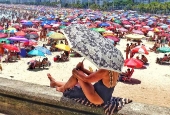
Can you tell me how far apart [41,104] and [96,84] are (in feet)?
2.63

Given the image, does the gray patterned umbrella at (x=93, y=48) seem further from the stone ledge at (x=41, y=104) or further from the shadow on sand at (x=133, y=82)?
the shadow on sand at (x=133, y=82)

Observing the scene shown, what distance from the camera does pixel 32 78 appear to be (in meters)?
12.0

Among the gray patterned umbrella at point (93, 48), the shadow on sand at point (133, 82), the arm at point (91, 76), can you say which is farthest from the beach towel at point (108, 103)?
the shadow on sand at point (133, 82)

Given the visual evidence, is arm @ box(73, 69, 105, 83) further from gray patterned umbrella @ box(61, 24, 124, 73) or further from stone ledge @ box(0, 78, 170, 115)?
stone ledge @ box(0, 78, 170, 115)

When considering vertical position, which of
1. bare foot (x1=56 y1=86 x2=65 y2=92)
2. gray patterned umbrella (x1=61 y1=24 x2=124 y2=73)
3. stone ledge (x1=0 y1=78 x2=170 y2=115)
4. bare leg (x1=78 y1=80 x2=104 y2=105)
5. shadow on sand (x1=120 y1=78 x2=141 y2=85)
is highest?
gray patterned umbrella (x1=61 y1=24 x2=124 y2=73)

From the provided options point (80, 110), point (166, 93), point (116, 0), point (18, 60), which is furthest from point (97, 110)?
point (116, 0)

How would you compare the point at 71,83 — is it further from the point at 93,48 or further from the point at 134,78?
the point at 134,78

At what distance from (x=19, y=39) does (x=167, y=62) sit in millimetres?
9297

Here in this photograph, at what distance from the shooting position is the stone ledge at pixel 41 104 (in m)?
3.19

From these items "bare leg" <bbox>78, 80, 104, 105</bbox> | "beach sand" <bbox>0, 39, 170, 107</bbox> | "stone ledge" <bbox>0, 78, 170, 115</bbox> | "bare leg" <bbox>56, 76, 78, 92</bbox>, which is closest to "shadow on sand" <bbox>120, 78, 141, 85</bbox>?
"beach sand" <bbox>0, 39, 170, 107</bbox>

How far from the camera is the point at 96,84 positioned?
325 cm

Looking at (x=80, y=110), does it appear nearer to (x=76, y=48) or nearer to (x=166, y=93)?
(x=76, y=48)

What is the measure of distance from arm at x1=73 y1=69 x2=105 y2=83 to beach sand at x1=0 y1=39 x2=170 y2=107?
651 cm

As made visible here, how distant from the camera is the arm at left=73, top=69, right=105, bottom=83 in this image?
3038mm
